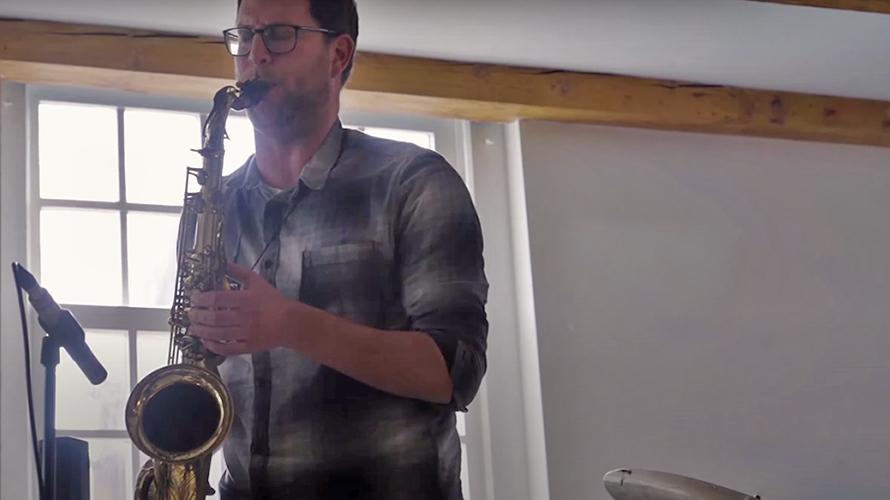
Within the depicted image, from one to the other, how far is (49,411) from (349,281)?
624 mm

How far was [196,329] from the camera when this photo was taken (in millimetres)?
1973

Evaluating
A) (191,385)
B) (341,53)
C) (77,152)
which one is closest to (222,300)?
(191,385)

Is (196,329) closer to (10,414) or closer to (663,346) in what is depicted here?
(10,414)

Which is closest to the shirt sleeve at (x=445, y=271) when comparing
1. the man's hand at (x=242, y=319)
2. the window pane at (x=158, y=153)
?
the man's hand at (x=242, y=319)

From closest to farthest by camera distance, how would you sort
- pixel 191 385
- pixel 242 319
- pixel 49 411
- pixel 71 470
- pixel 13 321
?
pixel 242 319 → pixel 191 385 → pixel 49 411 → pixel 71 470 → pixel 13 321

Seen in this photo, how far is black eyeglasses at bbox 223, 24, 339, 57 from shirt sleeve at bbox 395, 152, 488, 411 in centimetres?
32

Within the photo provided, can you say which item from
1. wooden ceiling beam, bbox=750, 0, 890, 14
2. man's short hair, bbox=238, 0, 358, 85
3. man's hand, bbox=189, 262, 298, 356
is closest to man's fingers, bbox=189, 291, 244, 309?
man's hand, bbox=189, 262, 298, 356

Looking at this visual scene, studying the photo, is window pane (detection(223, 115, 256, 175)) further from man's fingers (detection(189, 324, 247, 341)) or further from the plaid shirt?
man's fingers (detection(189, 324, 247, 341))

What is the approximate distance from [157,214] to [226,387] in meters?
1.84

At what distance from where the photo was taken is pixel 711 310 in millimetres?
4332

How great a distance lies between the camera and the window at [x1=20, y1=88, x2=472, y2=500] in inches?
142

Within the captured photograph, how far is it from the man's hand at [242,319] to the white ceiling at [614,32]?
1.78 m

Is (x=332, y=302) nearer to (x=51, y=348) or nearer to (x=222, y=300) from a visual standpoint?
(x=222, y=300)

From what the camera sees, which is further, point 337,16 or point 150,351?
point 150,351
